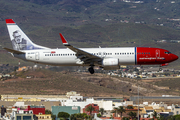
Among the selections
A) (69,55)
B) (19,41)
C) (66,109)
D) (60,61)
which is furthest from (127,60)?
(66,109)

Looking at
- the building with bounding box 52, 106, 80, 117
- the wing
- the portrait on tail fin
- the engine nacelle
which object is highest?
the portrait on tail fin

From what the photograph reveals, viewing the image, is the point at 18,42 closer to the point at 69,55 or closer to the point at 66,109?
the point at 69,55

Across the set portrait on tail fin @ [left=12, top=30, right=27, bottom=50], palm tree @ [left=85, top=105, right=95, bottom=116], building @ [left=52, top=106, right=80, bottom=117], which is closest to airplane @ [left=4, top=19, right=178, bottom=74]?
portrait on tail fin @ [left=12, top=30, right=27, bottom=50]

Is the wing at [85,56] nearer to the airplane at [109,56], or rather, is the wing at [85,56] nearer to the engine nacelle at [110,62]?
the airplane at [109,56]

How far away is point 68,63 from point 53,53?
3224mm

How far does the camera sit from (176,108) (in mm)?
141250

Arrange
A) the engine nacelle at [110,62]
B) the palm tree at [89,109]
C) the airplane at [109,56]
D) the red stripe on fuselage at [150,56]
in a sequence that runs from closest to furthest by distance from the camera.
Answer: the engine nacelle at [110,62], the airplane at [109,56], the red stripe on fuselage at [150,56], the palm tree at [89,109]

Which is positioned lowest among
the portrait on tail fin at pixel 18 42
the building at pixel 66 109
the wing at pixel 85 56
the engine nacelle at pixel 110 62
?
the building at pixel 66 109

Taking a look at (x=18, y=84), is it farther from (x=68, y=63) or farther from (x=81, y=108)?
(x=68, y=63)

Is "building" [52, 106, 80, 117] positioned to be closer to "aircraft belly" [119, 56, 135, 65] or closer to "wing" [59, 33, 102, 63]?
"wing" [59, 33, 102, 63]

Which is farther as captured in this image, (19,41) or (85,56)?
(19,41)

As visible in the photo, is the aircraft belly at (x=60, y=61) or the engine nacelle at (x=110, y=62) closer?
the engine nacelle at (x=110, y=62)

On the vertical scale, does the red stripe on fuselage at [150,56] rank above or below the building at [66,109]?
above

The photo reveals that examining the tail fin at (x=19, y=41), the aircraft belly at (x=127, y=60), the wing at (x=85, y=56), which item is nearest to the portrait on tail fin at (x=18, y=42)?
the tail fin at (x=19, y=41)
